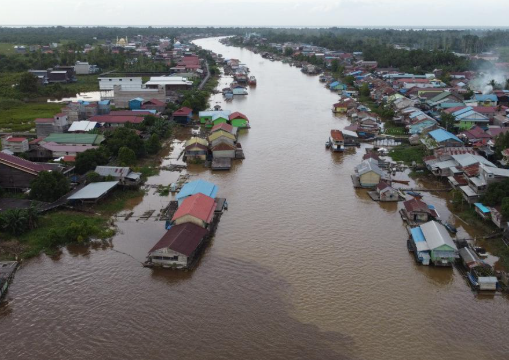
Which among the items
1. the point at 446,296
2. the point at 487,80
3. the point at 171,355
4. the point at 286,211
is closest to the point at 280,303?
the point at 171,355

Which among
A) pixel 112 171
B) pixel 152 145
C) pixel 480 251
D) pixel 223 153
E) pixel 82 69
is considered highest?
pixel 82 69

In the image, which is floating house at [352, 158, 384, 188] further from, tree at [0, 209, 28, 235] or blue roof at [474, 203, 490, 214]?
tree at [0, 209, 28, 235]

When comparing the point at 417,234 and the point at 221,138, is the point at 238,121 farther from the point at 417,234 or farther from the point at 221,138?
the point at 417,234

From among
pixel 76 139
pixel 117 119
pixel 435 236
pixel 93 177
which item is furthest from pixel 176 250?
pixel 117 119

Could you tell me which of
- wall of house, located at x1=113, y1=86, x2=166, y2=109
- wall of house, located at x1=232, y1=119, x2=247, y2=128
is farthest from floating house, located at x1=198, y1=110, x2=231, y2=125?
wall of house, located at x1=113, y1=86, x2=166, y2=109

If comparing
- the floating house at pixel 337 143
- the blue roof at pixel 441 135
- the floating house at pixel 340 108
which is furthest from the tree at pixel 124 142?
the floating house at pixel 340 108
